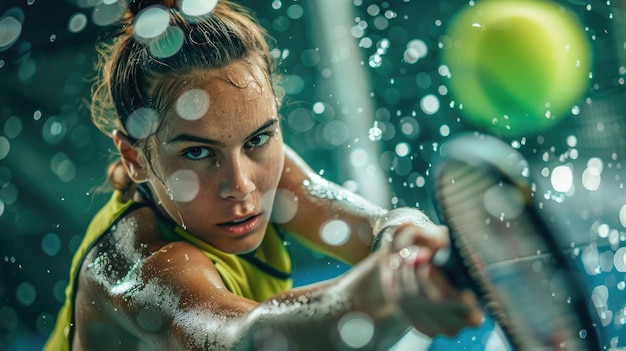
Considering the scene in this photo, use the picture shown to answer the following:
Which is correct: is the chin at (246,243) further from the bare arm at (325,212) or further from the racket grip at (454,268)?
the racket grip at (454,268)

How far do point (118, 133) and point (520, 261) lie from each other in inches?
20.9

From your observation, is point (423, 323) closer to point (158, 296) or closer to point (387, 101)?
point (158, 296)

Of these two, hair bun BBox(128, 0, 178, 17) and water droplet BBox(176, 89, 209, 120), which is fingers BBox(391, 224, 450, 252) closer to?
water droplet BBox(176, 89, 209, 120)

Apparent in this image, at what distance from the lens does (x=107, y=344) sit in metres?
0.81

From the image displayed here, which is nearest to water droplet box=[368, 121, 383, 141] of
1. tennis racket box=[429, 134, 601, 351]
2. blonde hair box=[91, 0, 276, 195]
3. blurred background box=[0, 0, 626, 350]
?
blurred background box=[0, 0, 626, 350]

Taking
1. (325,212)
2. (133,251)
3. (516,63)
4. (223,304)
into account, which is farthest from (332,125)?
(223,304)

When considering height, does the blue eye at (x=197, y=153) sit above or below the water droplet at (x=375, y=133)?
above

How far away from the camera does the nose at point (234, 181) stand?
2.27 feet

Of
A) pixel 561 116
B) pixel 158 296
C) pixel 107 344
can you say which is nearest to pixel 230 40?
pixel 158 296

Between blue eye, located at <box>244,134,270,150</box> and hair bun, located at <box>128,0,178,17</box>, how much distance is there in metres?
0.21

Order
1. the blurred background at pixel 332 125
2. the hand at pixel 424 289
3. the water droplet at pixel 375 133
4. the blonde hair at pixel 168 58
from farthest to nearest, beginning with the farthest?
the water droplet at pixel 375 133, the blurred background at pixel 332 125, the blonde hair at pixel 168 58, the hand at pixel 424 289

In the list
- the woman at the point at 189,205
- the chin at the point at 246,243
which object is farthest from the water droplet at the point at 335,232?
the chin at the point at 246,243

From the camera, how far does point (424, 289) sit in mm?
386

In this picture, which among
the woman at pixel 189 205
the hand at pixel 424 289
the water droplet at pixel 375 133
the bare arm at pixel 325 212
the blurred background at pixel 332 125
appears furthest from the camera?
the water droplet at pixel 375 133
